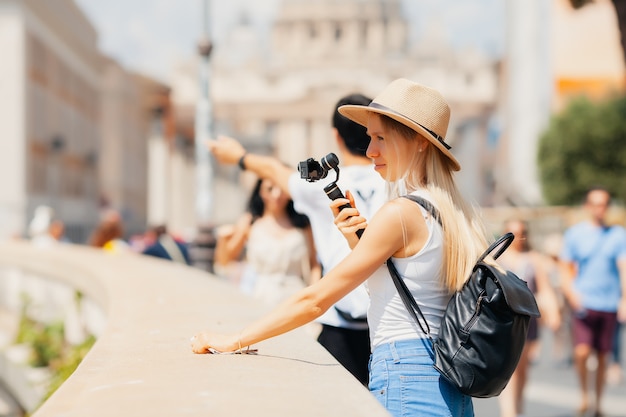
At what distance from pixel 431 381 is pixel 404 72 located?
87.4m

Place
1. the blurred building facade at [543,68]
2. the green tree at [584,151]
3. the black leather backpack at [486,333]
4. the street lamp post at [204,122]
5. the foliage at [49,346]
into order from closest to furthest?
the black leather backpack at [486,333] < the foliage at [49,346] < the street lamp post at [204,122] < the green tree at [584,151] < the blurred building facade at [543,68]

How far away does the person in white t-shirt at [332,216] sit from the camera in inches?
178

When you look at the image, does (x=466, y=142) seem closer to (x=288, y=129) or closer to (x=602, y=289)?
(x=288, y=129)

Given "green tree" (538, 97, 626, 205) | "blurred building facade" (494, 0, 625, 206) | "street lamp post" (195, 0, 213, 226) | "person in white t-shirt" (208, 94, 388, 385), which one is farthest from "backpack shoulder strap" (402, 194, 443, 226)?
"blurred building facade" (494, 0, 625, 206)

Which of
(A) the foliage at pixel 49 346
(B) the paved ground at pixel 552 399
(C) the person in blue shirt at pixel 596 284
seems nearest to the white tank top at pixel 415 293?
(B) the paved ground at pixel 552 399

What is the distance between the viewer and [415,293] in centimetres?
334

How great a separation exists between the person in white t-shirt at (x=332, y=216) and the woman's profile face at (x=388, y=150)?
0.93 metres

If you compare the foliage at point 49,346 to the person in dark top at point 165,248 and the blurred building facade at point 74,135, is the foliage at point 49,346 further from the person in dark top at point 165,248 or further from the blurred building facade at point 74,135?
the blurred building facade at point 74,135

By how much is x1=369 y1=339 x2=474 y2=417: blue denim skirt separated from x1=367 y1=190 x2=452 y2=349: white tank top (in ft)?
0.14

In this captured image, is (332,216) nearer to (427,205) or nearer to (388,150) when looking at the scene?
(388,150)

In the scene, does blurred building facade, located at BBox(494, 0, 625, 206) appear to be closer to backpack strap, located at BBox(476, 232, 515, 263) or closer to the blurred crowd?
the blurred crowd

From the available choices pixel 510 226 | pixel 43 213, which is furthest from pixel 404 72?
pixel 510 226

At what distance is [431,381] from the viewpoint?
3275mm

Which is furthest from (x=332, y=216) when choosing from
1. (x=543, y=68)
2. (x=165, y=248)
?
(x=543, y=68)
